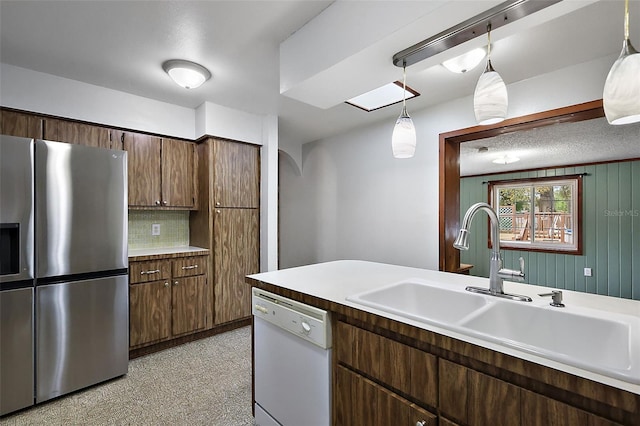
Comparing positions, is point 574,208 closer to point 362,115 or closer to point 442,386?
A: point 362,115

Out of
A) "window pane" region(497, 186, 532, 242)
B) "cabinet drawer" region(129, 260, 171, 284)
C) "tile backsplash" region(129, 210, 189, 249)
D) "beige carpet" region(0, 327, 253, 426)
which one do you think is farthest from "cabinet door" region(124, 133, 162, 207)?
"window pane" region(497, 186, 532, 242)

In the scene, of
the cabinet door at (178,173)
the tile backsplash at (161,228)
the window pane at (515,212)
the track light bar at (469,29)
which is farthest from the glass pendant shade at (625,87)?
the window pane at (515,212)

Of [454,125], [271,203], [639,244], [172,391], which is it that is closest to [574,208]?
[639,244]

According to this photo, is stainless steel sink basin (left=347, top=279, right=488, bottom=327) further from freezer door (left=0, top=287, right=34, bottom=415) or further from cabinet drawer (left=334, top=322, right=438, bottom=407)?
freezer door (left=0, top=287, right=34, bottom=415)

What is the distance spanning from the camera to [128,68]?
7.79 ft

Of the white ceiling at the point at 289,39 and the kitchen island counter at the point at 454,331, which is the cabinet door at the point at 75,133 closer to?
the white ceiling at the point at 289,39

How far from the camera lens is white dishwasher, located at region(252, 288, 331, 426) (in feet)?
4.49

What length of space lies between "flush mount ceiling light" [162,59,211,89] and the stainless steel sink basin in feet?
6.78

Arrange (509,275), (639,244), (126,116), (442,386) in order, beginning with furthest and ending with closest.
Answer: (639,244)
(126,116)
(509,275)
(442,386)

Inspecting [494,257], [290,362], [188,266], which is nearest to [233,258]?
[188,266]

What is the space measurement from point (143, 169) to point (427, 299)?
282 centimetres

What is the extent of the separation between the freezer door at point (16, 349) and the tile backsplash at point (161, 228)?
4.11 ft

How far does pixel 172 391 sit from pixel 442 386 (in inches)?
81.1

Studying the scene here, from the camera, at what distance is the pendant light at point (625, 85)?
35.1 inches
